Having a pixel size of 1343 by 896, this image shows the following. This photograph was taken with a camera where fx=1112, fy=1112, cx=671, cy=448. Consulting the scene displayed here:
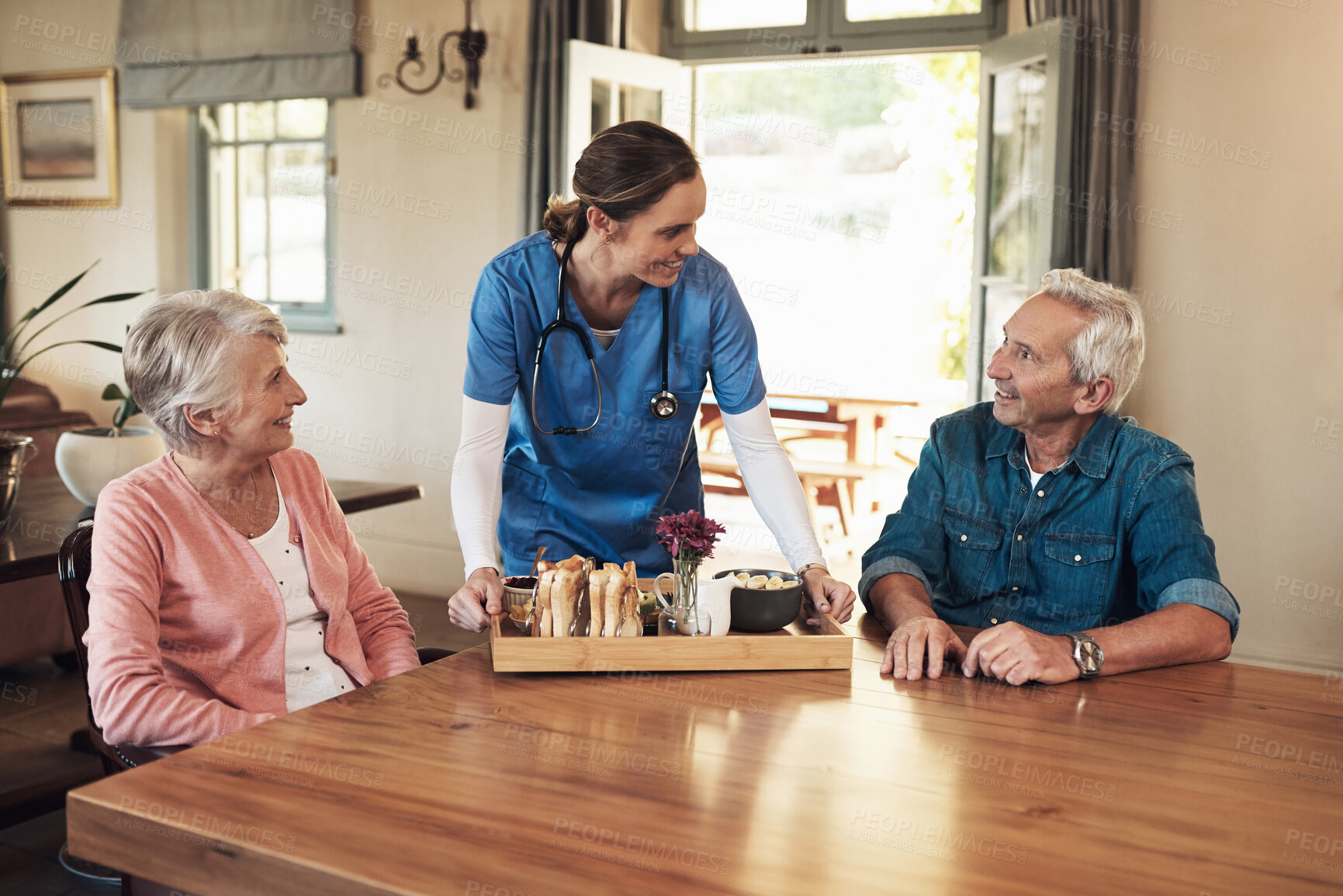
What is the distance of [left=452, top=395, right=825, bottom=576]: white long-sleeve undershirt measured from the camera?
1.79 m

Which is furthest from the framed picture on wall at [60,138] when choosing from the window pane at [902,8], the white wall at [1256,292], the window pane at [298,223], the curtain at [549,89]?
the white wall at [1256,292]

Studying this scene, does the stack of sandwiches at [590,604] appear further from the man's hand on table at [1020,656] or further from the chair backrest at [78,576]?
the chair backrest at [78,576]

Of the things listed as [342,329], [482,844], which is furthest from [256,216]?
[482,844]

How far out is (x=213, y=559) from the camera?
5.09 ft

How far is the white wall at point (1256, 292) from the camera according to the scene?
3662 millimetres

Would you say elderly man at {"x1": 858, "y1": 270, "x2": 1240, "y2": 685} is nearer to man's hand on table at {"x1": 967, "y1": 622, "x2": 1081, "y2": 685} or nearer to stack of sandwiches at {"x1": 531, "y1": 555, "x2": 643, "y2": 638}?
man's hand on table at {"x1": 967, "y1": 622, "x2": 1081, "y2": 685}

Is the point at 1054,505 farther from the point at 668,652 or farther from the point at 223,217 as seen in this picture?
the point at 223,217

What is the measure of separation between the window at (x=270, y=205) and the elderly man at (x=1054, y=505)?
3808 millimetres

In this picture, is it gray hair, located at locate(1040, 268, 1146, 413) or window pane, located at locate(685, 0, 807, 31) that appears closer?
gray hair, located at locate(1040, 268, 1146, 413)

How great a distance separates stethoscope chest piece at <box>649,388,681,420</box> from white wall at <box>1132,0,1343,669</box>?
2.56 meters

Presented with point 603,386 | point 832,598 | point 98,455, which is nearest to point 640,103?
point 98,455

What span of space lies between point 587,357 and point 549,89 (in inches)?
109

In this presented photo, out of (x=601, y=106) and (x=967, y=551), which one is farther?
(x=601, y=106)

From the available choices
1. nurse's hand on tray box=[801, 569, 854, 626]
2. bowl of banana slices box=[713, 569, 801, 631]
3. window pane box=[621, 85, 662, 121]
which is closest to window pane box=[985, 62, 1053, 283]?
window pane box=[621, 85, 662, 121]
